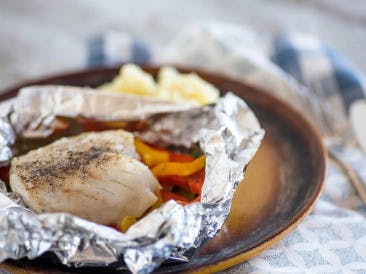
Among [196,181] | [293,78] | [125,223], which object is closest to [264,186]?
[196,181]

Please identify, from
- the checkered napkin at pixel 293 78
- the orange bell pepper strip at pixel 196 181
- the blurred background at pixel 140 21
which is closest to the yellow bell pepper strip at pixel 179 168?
the orange bell pepper strip at pixel 196 181

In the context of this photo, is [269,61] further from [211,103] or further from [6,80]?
[6,80]

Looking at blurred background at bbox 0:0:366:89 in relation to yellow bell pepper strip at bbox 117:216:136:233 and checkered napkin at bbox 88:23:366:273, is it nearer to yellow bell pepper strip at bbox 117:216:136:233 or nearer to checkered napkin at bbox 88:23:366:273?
checkered napkin at bbox 88:23:366:273

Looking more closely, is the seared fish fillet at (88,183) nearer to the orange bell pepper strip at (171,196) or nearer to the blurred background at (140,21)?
the orange bell pepper strip at (171,196)

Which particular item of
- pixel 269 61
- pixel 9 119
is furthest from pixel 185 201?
pixel 269 61

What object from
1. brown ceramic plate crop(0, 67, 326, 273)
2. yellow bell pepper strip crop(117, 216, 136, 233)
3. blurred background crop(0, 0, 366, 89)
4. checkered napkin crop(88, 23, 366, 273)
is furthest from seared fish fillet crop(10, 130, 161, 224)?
blurred background crop(0, 0, 366, 89)

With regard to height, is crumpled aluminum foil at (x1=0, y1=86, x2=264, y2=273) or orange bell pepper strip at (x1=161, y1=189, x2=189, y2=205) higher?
crumpled aluminum foil at (x1=0, y1=86, x2=264, y2=273)
